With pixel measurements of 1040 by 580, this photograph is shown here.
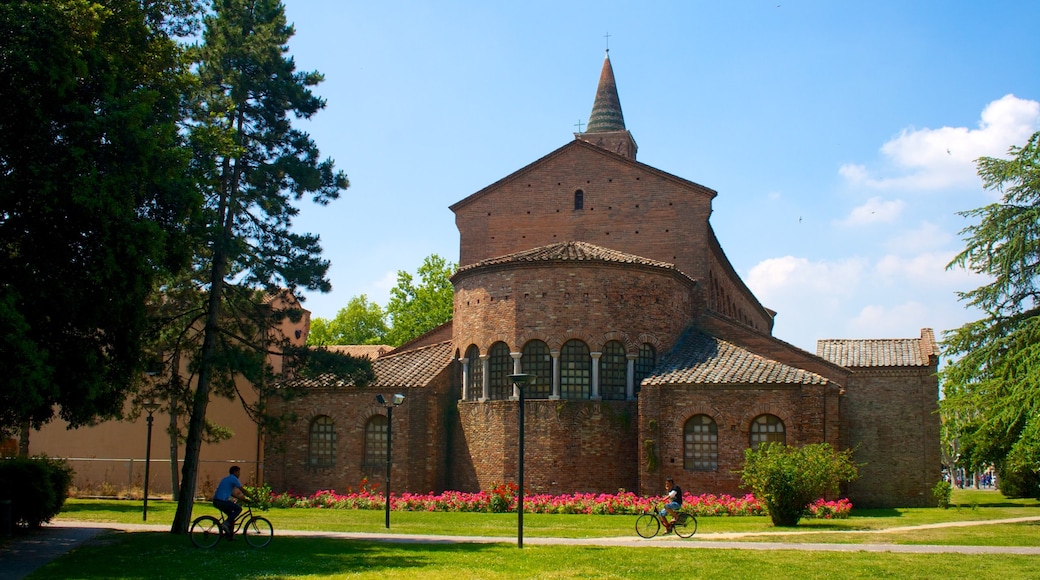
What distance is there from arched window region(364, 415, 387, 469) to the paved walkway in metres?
10.6

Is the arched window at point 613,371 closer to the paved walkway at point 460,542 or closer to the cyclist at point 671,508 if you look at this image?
the cyclist at point 671,508

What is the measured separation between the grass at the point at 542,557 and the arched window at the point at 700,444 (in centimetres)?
521

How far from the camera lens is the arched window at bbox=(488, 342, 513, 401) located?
3353 cm

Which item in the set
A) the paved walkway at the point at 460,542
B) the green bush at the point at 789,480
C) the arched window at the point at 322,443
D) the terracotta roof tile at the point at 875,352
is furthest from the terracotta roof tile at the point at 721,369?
the arched window at the point at 322,443

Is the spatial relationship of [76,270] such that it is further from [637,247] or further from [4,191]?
[637,247]

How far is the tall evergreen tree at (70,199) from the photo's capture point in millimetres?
17219

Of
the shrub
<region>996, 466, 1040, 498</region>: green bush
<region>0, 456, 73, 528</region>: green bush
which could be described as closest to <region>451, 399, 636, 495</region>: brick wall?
the shrub

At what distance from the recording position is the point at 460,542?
69.1ft

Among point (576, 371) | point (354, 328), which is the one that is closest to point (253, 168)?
point (576, 371)

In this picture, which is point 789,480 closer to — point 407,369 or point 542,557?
point 542,557

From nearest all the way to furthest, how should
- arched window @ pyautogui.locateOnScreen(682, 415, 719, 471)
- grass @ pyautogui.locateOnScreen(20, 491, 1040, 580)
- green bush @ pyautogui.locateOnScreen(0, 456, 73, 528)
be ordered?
grass @ pyautogui.locateOnScreen(20, 491, 1040, 580) → green bush @ pyautogui.locateOnScreen(0, 456, 73, 528) → arched window @ pyautogui.locateOnScreen(682, 415, 719, 471)

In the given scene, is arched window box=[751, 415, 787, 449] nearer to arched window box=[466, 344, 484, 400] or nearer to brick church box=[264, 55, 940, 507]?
brick church box=[264, 55, 940, 507]

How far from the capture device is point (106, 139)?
18.2 metres

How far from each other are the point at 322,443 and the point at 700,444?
14504 mm
